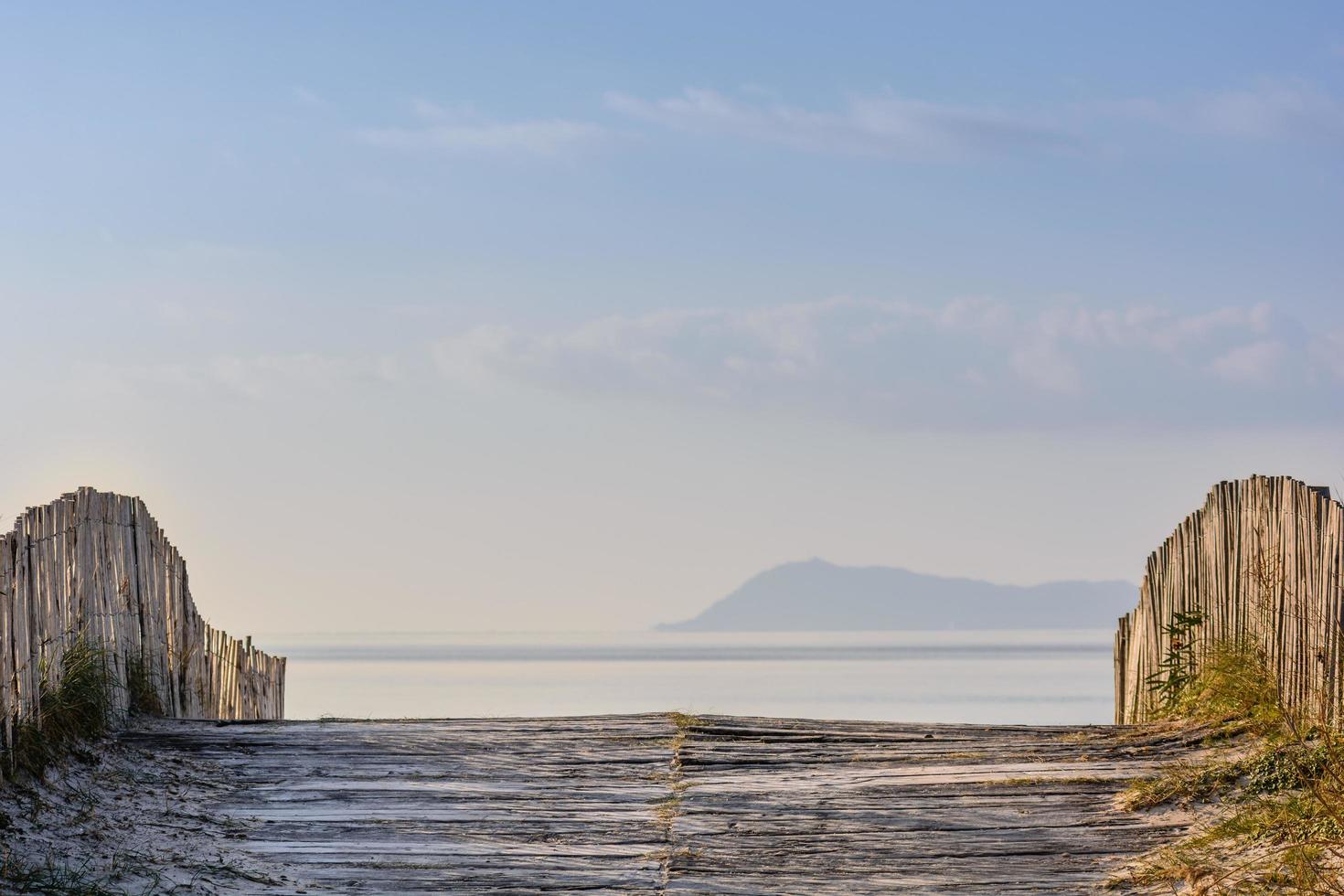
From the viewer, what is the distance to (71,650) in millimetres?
7734

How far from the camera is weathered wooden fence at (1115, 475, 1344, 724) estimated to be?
6.80 meters

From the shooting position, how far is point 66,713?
7332 mm

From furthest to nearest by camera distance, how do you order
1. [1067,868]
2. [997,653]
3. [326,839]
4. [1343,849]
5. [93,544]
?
[997,653] < [93,544] < [326,839] < [1067,868] < [1343,849]

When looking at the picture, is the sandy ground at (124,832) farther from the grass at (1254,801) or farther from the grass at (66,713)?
the grass at (1254,801)

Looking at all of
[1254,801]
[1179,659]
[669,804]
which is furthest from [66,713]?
[1179,659]

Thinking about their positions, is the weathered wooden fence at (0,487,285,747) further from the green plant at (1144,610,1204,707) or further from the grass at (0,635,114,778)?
the green plant at (1144,610,1204,707)

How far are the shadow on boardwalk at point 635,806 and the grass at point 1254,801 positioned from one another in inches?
7.2

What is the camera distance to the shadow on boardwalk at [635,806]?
5895 millimetres

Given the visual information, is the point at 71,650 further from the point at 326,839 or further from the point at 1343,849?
the point at 1343,849

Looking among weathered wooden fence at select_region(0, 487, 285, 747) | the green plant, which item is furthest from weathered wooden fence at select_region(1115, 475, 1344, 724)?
weathered wooden fence at select_region(0, 487, 285, 747)

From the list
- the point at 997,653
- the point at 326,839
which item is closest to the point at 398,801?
the point at 326,839

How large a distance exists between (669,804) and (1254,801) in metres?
2.27

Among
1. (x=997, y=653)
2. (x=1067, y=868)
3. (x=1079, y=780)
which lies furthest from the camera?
(x=997, y=653)

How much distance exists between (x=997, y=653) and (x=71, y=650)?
176 feet
